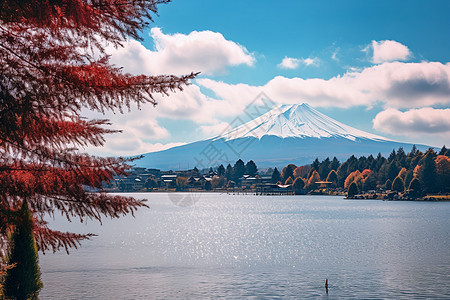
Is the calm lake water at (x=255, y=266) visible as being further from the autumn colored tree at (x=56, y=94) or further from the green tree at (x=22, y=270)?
the autumn colored tree at (x=56, y=94)

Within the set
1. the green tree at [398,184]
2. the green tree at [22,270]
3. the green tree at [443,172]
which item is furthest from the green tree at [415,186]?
the green tree at [22,270]

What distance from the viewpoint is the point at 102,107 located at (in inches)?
357

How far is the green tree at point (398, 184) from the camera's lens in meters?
178

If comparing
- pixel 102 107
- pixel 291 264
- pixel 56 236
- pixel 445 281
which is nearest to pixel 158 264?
pixel 291 264

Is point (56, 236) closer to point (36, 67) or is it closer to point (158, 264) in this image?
point (36, 67)

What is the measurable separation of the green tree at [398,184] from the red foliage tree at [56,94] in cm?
18120

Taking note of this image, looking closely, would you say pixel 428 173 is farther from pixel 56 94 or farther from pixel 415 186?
pixel 56 94

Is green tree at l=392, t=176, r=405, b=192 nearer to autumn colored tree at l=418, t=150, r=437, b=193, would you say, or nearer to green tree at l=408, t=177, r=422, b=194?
green tree at l=408, t=177, r=422, b=194

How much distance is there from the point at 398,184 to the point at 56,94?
184911 millimetres

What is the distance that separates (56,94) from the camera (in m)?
9.11

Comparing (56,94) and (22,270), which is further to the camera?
(22,270)

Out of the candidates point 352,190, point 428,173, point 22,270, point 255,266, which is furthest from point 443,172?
point 22,270

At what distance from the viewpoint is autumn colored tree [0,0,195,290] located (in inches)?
338

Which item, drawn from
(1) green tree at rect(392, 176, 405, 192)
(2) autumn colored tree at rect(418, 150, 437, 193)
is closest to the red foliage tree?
(2) autumn colored tree at rect(418, 150, 437, 193)
